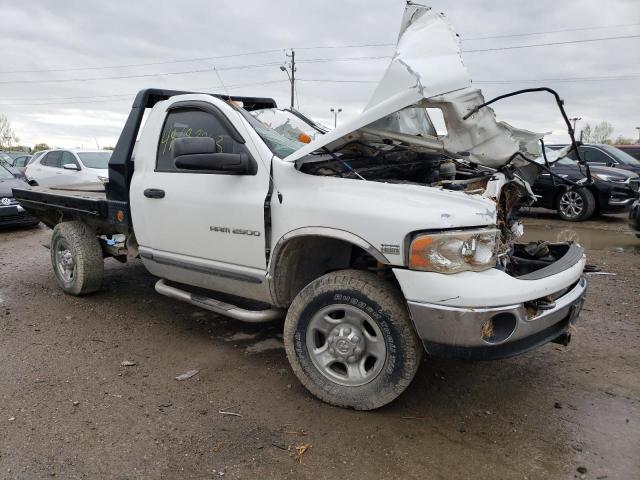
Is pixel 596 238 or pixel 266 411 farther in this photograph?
pixel 596 238

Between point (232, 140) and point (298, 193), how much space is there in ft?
2.67

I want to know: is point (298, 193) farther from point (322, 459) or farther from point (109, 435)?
point (109, 435)

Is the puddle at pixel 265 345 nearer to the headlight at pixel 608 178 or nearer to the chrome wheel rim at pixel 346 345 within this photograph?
the chrome wheel rim at pixel 346 345

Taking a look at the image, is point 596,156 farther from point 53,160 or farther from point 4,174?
point 4,174

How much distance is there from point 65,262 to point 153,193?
A: 2033 millimetres

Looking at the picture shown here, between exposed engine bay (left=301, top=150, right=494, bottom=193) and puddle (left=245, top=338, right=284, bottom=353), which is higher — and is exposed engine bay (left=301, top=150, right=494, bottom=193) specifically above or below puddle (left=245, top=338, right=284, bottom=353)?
above

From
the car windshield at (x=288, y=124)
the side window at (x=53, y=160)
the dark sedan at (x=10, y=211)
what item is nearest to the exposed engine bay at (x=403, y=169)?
the car windshield at (x=288, y=124)

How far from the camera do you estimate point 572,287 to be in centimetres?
309

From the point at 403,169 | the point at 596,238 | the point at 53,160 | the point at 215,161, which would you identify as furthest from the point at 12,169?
the point at 596,238

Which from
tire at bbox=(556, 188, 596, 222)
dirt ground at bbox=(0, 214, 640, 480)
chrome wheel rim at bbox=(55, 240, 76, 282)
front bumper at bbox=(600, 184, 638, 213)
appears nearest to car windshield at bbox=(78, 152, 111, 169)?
chrome wheel rim at bbox=(55, 240, 76, 282)

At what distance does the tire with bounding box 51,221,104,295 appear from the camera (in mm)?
5039

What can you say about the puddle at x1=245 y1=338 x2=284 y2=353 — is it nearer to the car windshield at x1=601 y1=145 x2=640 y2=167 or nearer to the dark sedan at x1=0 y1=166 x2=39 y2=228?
the dark sedan at x1=0 y1=166 x2=39 y2=228

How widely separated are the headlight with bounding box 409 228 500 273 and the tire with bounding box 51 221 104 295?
3.73 meters

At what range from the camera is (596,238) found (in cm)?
903
